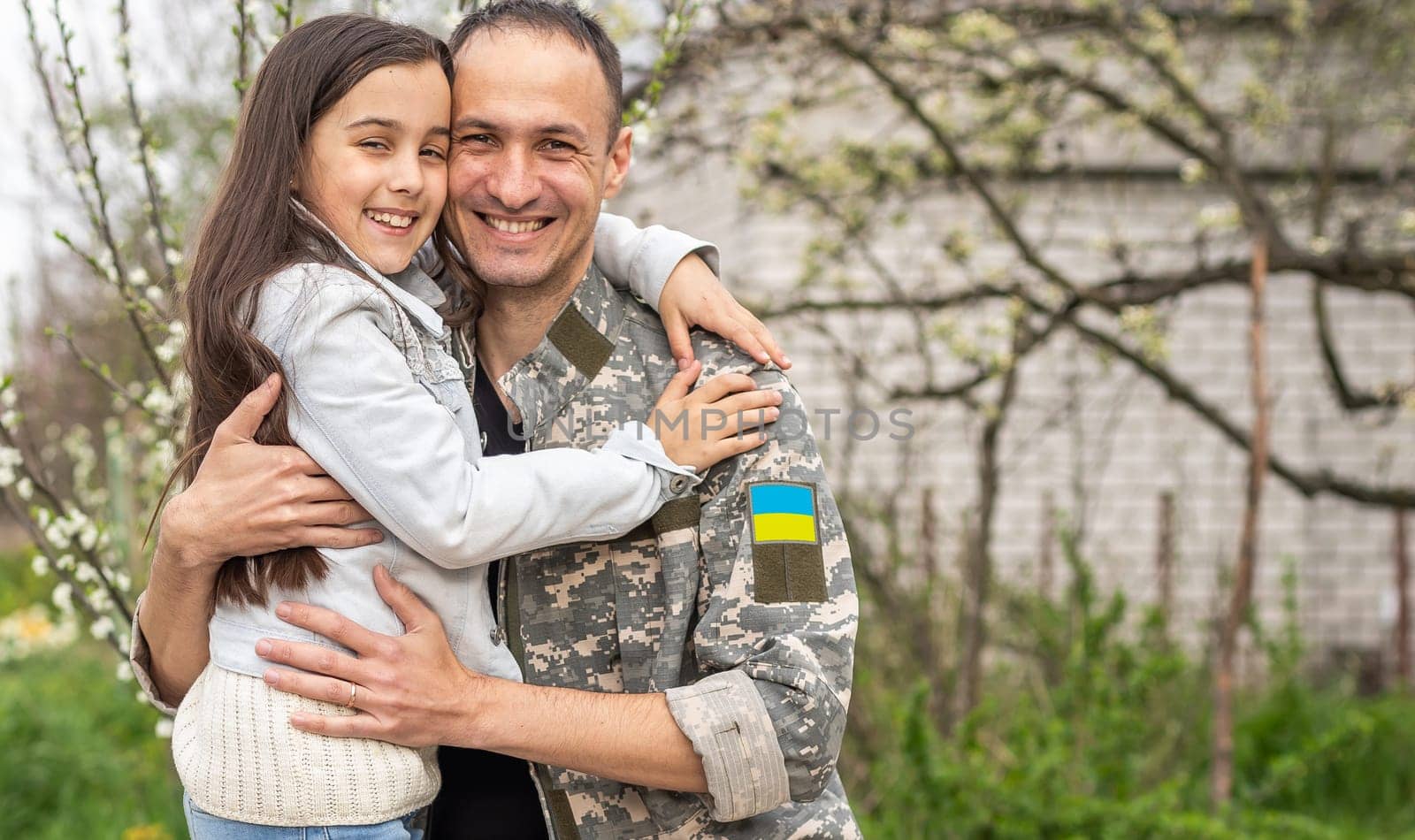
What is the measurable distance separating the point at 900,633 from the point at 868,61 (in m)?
2.30

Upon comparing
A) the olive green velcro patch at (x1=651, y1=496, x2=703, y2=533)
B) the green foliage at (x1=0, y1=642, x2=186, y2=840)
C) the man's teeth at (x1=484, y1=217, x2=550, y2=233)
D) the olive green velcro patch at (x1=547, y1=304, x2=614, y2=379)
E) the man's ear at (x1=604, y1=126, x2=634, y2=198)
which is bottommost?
the green foliage at (x1=0, y1=642, x2=186, y2=840)

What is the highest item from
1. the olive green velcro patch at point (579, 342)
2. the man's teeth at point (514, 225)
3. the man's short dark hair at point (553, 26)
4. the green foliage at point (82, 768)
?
the man's short dark hair at point (553, 26)

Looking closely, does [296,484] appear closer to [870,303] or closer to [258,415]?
[258,415]

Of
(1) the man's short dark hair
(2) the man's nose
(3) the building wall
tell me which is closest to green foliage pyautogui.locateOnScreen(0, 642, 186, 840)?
(2) the man's nose

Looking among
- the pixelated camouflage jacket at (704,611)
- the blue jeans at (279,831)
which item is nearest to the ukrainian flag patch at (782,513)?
the pixelated camouflage jacket at (704,611)

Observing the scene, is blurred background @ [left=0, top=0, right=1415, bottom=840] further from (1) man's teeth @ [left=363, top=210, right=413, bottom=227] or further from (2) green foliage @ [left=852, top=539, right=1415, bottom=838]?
(1) man's teeth @ [left=363, top=210, right=413, bottom=227]

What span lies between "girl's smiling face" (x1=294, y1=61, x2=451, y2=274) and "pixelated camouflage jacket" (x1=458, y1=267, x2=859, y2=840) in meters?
0.32

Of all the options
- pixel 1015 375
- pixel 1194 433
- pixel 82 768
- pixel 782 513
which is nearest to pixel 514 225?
pixel 782 513

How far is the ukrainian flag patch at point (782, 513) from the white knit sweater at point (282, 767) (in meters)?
0.65

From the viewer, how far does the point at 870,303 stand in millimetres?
5145

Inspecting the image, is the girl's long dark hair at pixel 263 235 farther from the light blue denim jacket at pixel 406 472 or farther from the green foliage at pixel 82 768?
the green foliage at pixel 82 768

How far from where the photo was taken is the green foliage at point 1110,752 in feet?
13.5

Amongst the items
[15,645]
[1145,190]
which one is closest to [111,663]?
[15,645]

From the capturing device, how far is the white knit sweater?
5.99 ft
